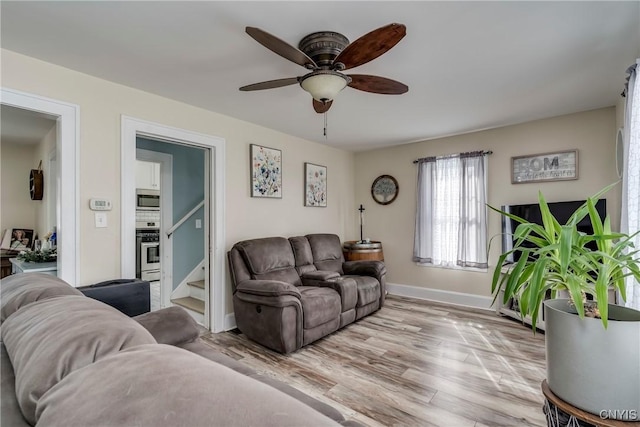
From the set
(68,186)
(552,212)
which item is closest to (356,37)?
(68,186)

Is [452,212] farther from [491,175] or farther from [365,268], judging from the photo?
[365,268]

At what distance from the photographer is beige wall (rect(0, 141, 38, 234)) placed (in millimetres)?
4168

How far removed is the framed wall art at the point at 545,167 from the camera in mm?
3309

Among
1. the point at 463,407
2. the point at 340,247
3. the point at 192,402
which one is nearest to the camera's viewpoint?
the point at 192,402

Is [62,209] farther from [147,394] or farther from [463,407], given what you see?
[463,407]

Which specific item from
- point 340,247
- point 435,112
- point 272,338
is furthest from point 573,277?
point 340,247

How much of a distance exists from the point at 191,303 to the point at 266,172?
1962mm

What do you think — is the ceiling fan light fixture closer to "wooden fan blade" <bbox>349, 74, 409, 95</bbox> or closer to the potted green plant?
"wooden fan blade" <bbox>349, 74, 409, 95</bbox>

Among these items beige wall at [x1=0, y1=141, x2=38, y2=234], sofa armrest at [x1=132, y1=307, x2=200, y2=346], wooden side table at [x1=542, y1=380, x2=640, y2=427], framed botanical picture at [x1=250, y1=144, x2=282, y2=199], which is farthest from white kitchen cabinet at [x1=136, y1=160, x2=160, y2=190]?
wooden side table at [x1=542, y1=380, x2=640, y2=427]

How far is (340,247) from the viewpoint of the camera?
4.31 m

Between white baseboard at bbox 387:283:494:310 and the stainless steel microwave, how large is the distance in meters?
4.58

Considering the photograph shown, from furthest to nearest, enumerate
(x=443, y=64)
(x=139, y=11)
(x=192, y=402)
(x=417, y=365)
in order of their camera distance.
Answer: (x=417, y=365), (x=443, y=64), (x=139, y=11), (x=192, y=402)

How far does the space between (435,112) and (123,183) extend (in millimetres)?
3128

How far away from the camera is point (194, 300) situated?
13.0 feet
